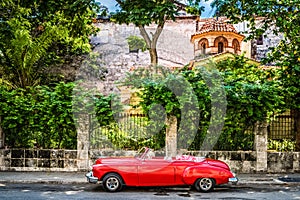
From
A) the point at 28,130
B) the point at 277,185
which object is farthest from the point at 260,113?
the point at 28,130

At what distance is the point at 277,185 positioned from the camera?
1059 centimetres

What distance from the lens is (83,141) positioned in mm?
12422

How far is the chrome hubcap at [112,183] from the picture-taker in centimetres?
935

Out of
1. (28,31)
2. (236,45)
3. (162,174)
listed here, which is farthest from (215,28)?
(162,174)

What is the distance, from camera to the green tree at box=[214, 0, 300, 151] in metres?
12.7

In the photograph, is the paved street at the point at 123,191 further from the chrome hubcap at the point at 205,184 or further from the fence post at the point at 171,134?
the fence post at the point at 171,134

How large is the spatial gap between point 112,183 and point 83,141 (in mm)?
3371

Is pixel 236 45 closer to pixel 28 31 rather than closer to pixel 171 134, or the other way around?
pixel 28 31

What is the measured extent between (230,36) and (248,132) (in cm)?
2091

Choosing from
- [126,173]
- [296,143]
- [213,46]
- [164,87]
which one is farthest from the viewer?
[213,46]

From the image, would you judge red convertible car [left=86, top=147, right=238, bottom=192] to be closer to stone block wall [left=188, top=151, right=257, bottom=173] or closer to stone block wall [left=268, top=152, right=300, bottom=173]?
stone block wall [left=188, top=151, right=257, bottom=173]

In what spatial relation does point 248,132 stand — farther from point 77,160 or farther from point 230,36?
point 230,36

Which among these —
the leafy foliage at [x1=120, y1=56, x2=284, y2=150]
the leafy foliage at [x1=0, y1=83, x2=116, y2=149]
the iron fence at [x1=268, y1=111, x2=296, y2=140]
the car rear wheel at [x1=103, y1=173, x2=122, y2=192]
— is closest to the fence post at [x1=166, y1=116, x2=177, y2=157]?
the leafy foliage at [x1=120, y1=56, x2=284, y2=150]

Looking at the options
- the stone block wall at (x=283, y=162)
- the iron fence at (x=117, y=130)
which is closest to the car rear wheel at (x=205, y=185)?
the iron fence at (x=117, y=130)
